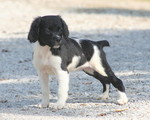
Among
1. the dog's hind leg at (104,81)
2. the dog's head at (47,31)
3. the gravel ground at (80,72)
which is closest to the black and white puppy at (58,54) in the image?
the dog's head at (47,31)

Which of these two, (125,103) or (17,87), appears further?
(17,87)

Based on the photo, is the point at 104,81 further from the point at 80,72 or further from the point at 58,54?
the point at 80,72

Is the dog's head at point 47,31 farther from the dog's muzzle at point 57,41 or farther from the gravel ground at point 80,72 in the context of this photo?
the gravel ground at point 80,72

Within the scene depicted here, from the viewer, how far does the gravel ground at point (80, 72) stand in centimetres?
822

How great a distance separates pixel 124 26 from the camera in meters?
22.5

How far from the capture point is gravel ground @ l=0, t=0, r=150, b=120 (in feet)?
27.0

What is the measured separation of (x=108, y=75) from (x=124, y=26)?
13.5 meters

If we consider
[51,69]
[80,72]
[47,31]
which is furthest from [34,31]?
[80,72]

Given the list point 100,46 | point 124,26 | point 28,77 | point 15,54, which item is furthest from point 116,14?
point 100,46

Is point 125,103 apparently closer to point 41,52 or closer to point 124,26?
point 41,52

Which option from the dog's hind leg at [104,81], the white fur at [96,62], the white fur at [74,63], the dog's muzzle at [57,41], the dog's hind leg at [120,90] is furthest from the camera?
the dog's hind leg at [104,81]

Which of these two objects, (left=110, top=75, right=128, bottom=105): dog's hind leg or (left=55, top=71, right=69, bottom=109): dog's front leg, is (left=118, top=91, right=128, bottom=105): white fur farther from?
(left=55, top=71, right=69, bottom=109): dog's front leg

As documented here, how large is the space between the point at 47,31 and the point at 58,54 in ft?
1.34

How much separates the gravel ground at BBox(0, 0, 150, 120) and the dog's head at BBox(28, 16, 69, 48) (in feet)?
3.51
